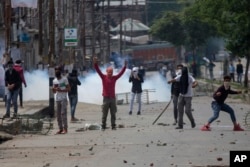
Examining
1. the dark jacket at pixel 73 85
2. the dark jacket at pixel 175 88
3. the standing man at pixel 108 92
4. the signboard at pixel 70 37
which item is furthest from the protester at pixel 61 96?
the signboard at pixel 70 37

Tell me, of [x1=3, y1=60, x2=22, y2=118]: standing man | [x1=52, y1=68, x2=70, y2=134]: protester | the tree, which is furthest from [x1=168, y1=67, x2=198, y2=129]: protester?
the tree

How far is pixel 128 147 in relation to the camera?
20547mm

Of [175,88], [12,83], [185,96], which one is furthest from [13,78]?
[185,96]

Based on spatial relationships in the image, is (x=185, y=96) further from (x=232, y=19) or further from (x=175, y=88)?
(x=232, y=19)

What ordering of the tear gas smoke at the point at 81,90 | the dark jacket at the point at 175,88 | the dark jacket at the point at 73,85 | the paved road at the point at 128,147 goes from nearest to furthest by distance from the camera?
1. the paved road at the point at 128,147
2. the dark jacket at the point at 175,88
3. the dark jacket at the point at 73,85
4. the tear gas smoke at the point at 81,90

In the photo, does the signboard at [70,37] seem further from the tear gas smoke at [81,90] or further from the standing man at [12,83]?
the standing man at [12,83]

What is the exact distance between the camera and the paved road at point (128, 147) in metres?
17.8

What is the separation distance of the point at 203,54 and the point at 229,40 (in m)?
58.7

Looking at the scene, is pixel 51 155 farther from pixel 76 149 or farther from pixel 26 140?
pixel 26 140

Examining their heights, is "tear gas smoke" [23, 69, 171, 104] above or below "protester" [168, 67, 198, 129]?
below

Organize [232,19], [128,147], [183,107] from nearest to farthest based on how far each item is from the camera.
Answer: [128,147]
[183,107]
[232,19]

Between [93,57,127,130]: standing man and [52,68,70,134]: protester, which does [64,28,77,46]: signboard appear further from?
[52,68,70,134]: protester

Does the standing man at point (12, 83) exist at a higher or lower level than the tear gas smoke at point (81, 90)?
higher

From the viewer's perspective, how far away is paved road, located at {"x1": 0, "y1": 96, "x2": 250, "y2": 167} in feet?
58.2
